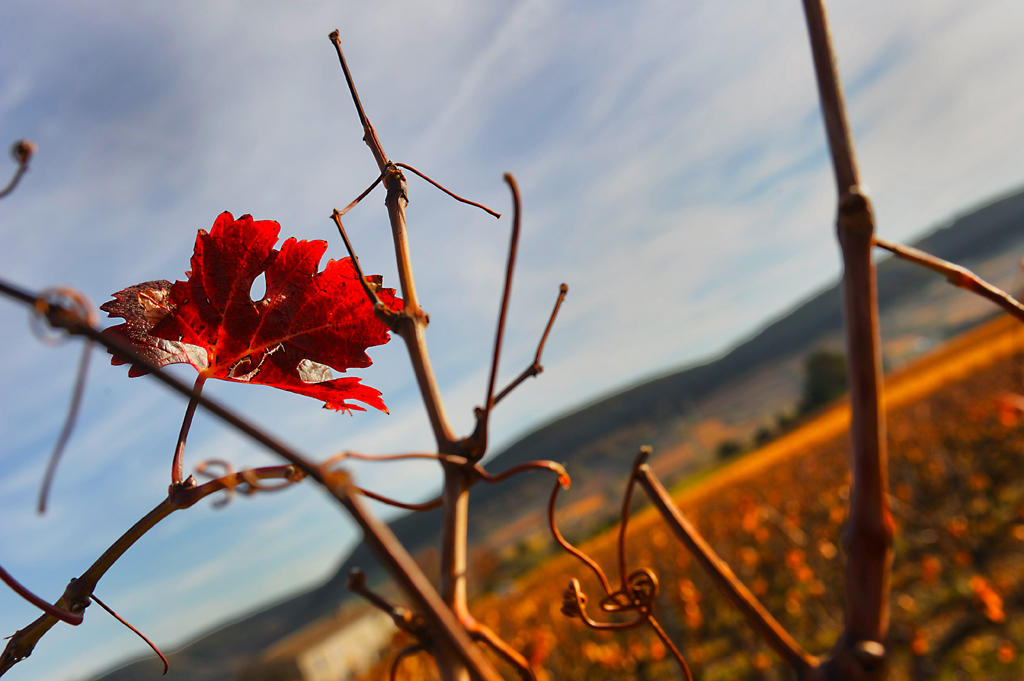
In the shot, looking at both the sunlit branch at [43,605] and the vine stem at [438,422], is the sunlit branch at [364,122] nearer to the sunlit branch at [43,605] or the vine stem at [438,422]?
the vine stem at [438,422]

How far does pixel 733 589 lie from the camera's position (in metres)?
0.22

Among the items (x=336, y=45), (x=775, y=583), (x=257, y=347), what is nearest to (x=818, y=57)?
(x=336, y=45)

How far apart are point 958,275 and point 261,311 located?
39cm

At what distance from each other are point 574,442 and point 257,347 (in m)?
19.5

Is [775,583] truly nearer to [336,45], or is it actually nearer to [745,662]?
[745,662]

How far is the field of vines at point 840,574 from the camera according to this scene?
301cm

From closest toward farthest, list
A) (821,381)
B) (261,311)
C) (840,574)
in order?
(261,311) → (840,574) → (821,381)

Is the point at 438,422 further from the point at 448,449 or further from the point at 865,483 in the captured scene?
the point at 865,483

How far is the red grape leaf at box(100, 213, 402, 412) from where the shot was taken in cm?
40

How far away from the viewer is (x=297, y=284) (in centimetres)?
42

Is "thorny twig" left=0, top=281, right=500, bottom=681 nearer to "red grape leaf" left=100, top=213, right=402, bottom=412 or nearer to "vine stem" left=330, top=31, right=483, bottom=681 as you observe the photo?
"vine stem" left=330, top=31, right=483, bottom=681

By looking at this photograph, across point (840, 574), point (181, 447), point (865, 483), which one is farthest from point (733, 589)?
point (840, 574)

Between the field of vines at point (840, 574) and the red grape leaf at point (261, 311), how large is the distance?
2360 millimetres

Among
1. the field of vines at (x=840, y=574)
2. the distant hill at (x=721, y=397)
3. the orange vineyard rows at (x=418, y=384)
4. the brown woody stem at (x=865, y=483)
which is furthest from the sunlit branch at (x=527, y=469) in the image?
the distant hill at (x=721, y=397)
